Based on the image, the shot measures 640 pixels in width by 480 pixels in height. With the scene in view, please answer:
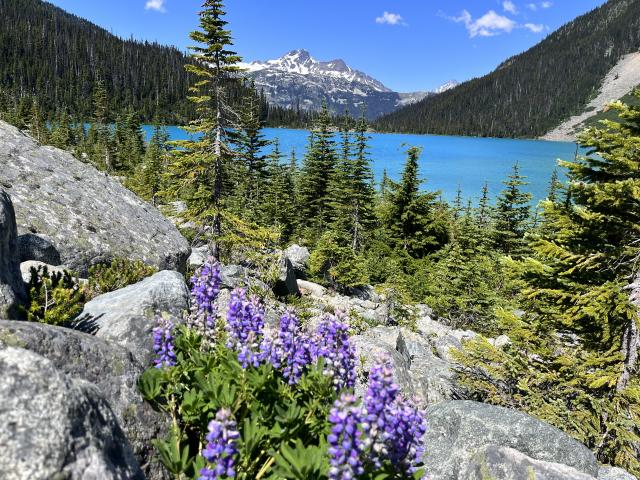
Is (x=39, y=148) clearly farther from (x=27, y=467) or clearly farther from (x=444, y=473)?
(x=444, y=473)

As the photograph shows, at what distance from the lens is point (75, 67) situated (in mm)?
165500

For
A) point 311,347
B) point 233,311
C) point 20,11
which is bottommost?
point 311,347

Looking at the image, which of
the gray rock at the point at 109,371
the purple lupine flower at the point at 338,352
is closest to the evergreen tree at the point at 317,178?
the purple lupine flower at the point at 338,352

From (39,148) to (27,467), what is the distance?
920 cm

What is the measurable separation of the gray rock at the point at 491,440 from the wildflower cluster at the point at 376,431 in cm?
362

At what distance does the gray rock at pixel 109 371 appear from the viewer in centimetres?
310

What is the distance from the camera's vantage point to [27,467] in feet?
6.48

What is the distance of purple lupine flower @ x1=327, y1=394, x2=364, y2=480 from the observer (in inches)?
89.9

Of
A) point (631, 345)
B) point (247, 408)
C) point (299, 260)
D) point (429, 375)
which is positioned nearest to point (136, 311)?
point (247, 408)

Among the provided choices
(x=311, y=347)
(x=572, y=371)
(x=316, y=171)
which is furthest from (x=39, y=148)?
(x=316, y=171)

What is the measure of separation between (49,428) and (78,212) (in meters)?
7.13

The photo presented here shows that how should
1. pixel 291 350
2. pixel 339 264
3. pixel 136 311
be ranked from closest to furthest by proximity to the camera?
1. pixel 291 350
2. pixel 136 311
3. pixel 339 264

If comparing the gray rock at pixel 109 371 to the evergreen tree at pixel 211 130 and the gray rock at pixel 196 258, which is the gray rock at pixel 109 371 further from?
the evergreen tree at pixel 211 130

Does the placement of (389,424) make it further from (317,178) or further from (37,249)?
(317,178)
